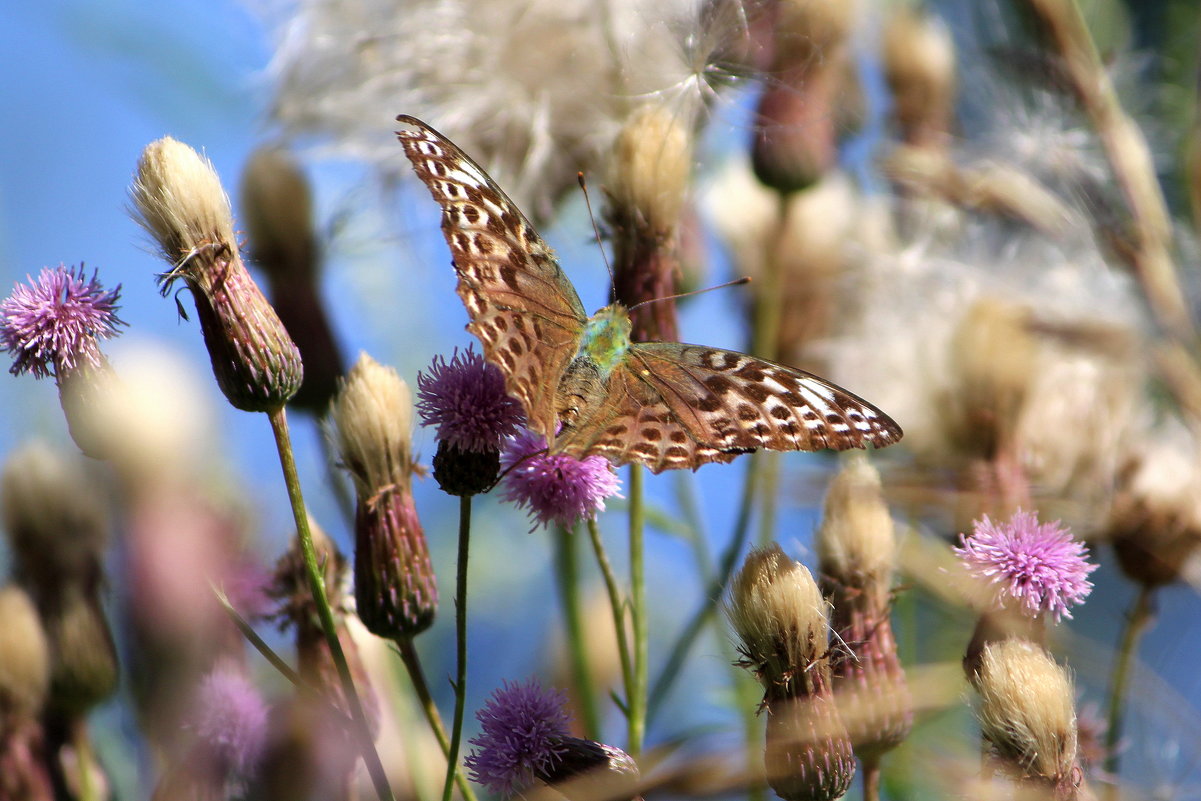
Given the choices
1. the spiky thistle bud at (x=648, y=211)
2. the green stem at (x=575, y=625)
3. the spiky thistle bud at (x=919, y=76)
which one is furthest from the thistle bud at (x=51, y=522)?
the spiky thistle bud at (x=919, y=76)

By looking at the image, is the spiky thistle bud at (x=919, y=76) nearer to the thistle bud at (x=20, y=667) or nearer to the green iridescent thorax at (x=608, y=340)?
the green iridescent thorax at (x=608, y=340)

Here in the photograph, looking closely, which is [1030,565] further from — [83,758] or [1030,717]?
[83,758]

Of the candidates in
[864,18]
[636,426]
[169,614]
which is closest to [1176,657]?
[636,426]

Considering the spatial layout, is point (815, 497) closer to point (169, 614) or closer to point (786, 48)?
point (169, 614)

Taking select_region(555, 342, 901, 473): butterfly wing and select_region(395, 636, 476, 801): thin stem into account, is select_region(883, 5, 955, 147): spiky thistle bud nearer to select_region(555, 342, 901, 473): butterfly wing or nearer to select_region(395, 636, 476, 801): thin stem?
select_region(555, 342, 901, 473): butterfly wing

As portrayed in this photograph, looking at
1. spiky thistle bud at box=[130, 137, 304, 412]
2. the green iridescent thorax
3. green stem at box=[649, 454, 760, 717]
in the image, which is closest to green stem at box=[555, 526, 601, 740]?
green stem at box=[649, 454, 760, 717]

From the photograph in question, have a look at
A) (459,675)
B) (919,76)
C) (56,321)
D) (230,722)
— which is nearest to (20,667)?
(230,722)
